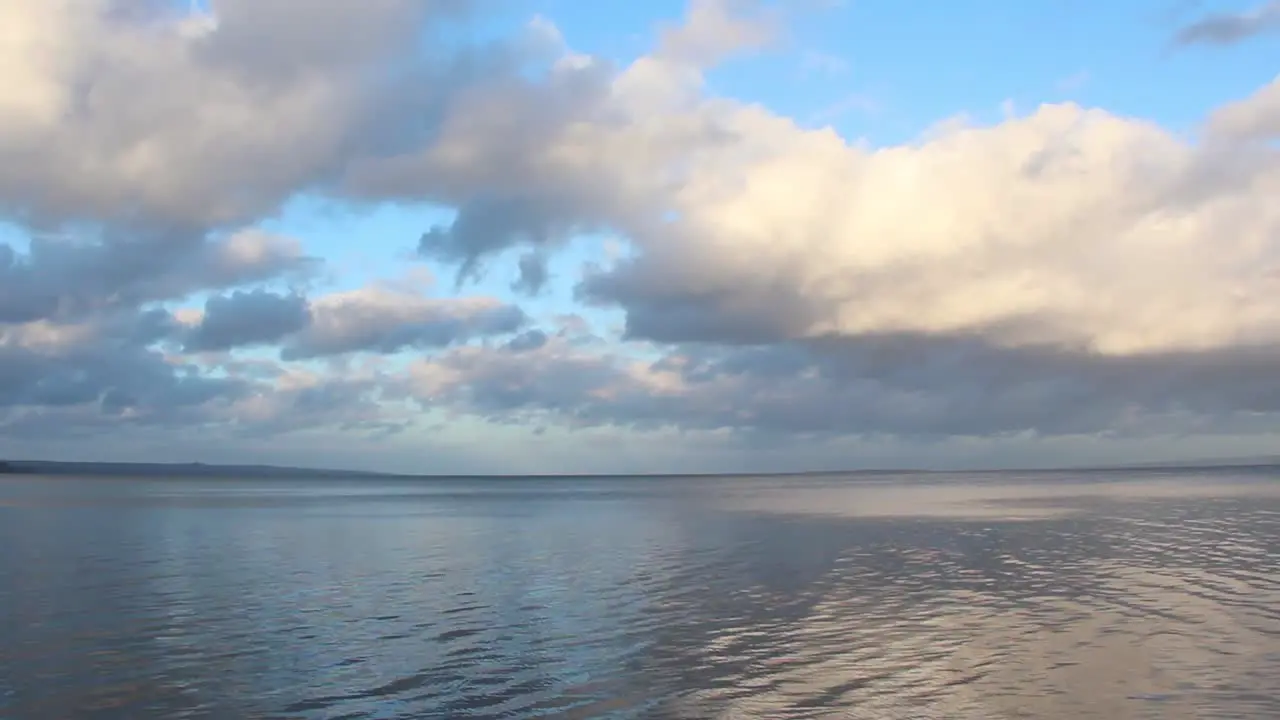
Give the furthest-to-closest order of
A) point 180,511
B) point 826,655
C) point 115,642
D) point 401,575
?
point 180,511 → point 401,575 → point 115,642 → point 826,655

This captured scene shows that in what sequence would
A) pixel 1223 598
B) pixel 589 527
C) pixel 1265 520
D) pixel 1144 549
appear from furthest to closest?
pixel 589 527 < pixel 1265 520 < pixel 1144 549 < pixel 1223 598

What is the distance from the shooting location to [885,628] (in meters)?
30.1

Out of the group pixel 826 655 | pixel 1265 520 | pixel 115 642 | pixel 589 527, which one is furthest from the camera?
pixel 589 527

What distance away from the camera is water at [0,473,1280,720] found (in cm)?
2212

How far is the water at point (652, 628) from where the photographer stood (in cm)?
2212

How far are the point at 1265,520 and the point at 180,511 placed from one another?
100451 millimetres

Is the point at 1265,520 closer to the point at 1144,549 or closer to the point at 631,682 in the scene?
the point at 1144,549

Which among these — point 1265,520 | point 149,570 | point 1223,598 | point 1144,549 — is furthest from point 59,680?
point 1265,520

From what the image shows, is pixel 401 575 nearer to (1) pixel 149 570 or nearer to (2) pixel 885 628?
(1) pixel 149 570

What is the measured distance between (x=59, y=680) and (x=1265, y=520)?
78.8 meters

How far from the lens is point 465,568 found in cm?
4872

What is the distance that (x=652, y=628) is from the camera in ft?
101

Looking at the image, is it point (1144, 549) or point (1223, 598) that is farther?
point (1144, 549)

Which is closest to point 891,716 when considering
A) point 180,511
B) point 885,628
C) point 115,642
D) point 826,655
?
point 826,655
